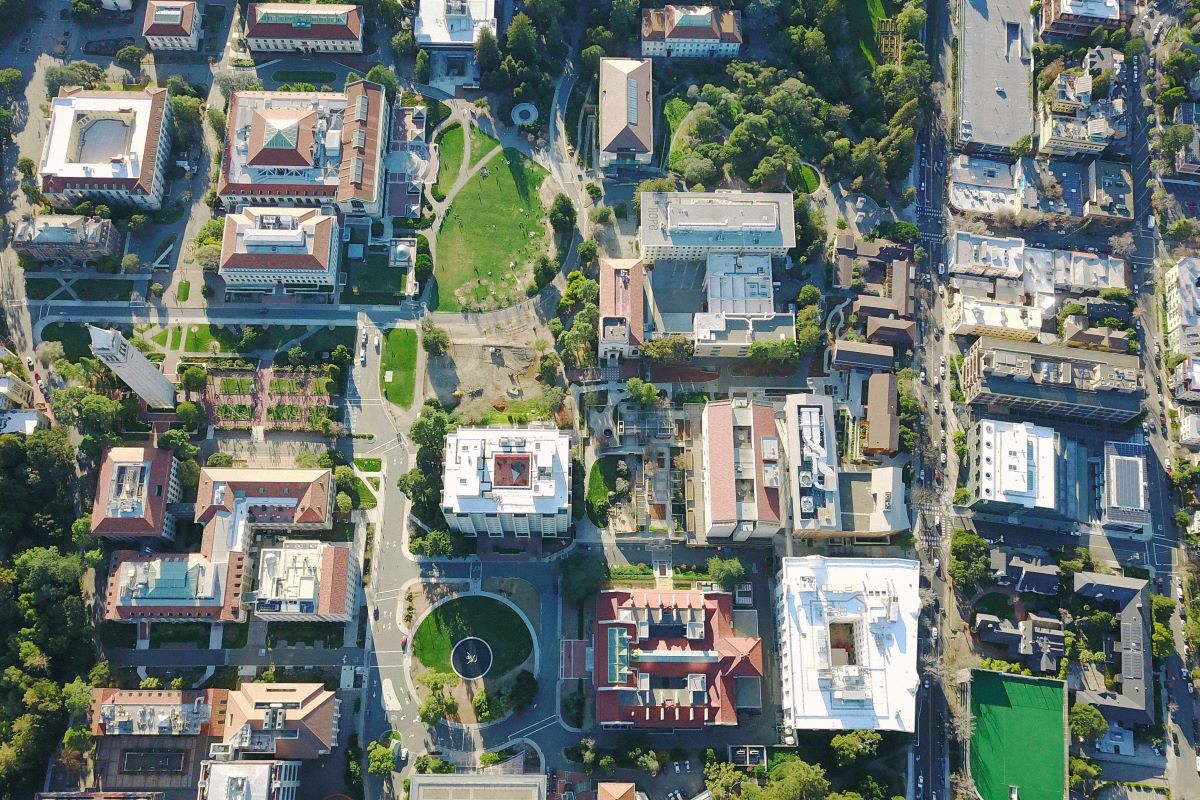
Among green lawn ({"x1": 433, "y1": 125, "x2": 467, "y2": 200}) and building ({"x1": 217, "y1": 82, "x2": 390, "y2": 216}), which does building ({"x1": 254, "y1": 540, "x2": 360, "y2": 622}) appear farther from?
green lawn ({"x1": 433, "y1": 125, "x2": 467, "y2": 200})

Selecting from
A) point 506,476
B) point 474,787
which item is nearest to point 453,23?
point 506,476

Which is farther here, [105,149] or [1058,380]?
[105,149]

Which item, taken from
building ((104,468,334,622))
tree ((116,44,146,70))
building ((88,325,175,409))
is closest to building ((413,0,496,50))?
tree ((116,44,146,70))

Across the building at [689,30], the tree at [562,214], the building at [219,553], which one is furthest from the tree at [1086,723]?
the building at [689,30]

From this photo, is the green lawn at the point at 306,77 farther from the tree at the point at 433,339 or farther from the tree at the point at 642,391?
the tree at the point at 642,391

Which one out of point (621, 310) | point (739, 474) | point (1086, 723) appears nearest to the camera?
point (1086, 723)

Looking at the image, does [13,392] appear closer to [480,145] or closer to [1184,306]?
[480,145]

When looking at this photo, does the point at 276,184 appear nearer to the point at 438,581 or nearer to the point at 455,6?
the point at 455,6

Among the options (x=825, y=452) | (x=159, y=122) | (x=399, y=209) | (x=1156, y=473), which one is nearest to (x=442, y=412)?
(x=399, y=209)
